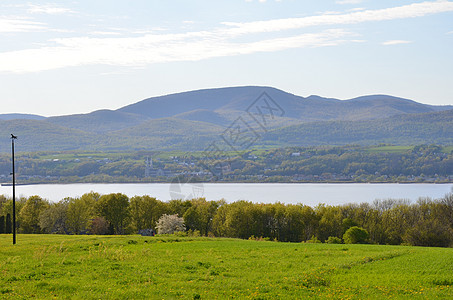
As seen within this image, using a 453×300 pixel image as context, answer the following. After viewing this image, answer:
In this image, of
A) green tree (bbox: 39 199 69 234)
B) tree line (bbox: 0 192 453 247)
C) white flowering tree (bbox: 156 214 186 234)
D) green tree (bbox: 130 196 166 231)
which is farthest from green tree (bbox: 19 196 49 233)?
white flowering tree (bbox: 156 214 186 234)

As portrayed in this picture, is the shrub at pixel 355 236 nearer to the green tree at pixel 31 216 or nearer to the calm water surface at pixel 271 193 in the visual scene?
the green tree at pixel 31 216

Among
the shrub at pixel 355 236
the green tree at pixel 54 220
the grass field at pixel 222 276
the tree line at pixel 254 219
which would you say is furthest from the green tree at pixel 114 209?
the grass field at pixel 222 276

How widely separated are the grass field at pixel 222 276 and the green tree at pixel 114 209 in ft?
159

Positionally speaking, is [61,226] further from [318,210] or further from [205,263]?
[205,263]

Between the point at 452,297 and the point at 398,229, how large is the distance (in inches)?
2023

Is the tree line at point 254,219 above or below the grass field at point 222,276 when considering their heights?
below

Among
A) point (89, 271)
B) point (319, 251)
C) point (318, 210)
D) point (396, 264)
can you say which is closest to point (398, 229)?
point (318, 210)

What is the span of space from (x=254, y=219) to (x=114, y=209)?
69.6ft

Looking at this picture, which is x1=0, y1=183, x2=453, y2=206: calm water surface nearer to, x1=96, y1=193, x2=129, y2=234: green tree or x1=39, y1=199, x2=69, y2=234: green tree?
x1=96, y1=193, x2=129, y2=234: green tree

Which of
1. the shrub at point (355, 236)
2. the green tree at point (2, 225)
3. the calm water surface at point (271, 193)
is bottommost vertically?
the calm water surface at point (271, 193)

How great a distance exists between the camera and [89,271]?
61.2ft

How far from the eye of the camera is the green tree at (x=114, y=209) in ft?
239

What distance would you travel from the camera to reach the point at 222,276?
1850 centimetres

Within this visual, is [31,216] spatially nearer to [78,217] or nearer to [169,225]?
[78,217]
